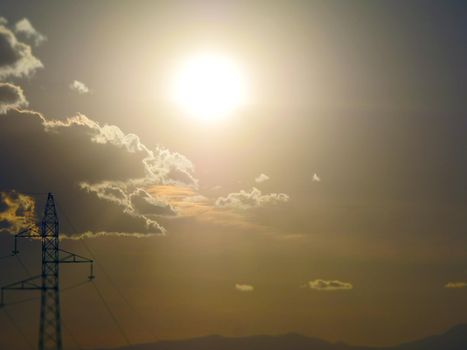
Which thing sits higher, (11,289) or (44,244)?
(44,244)

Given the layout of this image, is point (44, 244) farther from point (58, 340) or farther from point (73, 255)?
point (58, 340)

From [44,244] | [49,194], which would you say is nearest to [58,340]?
[44,244]

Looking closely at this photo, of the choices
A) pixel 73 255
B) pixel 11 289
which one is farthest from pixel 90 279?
pixel 11 289

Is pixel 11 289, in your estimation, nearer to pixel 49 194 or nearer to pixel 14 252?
pixel 14 252

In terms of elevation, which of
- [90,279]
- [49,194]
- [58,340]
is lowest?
[58,340]

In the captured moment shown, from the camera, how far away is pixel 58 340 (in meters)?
146

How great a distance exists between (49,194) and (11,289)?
19.1m

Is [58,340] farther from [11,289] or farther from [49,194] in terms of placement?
[49,194]

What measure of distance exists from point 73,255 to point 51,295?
28.0 feet

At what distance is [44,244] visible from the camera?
148 meters

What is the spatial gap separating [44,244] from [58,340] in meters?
17.6

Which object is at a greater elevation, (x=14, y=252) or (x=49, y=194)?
(x=49, y=194)

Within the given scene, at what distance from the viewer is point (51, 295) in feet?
478

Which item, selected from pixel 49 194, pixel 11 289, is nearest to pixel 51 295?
pixel 11 289
